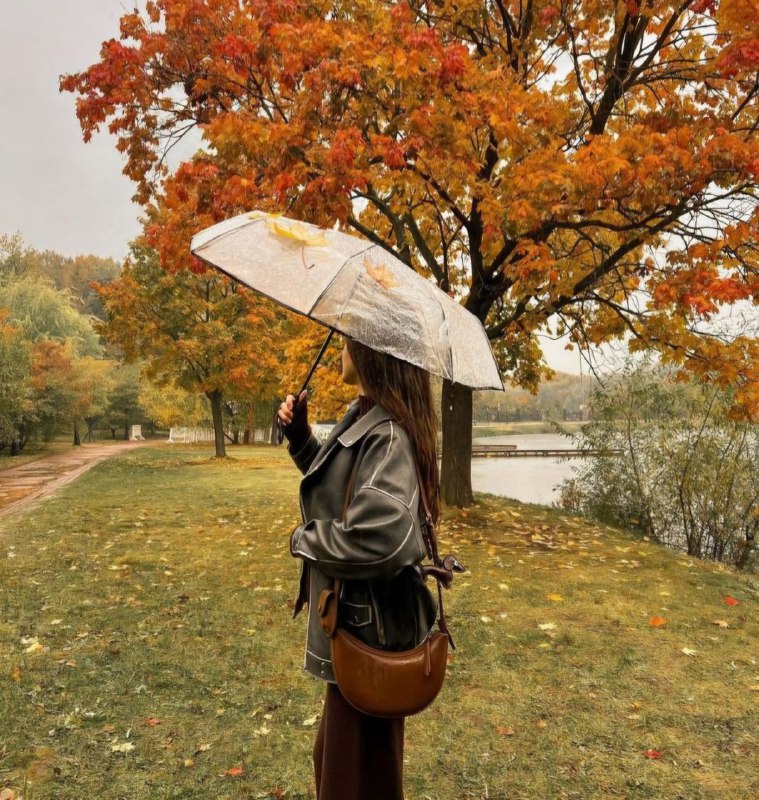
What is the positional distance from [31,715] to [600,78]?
9141mm


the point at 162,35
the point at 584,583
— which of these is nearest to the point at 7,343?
the point at 162,35

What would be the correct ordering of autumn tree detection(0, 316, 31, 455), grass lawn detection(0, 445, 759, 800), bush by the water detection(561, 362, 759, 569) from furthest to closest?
autumn tree detection(0, 316, 31, 455) < bush by the water detection(561, 362, 759, 569) < grass lawn detection(0, 445, 759, 800)

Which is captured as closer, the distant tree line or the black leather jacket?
the black leather jacket

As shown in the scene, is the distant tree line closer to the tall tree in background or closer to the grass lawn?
the tall tree in background

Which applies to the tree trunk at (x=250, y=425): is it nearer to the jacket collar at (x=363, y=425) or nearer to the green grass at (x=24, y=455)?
the green grass at (x=24, y=455)

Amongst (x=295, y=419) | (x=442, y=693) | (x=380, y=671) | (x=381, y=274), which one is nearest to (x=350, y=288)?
(x=381, y=274)

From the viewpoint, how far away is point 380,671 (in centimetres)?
154

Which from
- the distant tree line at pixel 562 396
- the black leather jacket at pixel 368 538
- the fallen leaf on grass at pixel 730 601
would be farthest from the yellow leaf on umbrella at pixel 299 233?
the distant tree line at pixel 562 396

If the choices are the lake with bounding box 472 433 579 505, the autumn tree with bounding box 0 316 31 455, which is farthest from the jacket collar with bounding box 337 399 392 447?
the autumn tree with bounding box 0 316 31 455

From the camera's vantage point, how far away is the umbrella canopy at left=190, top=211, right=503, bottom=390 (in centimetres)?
174

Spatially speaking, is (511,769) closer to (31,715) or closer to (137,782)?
(137,782)

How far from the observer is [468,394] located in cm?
902

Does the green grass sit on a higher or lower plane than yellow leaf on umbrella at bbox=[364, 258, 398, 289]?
lower

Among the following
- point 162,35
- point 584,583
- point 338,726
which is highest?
point 162,35
